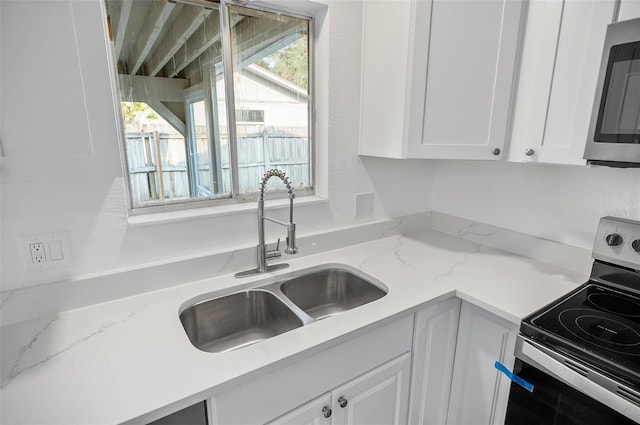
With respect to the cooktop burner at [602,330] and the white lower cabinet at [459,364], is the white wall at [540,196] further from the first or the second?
the white lower cabinet at [459,364]

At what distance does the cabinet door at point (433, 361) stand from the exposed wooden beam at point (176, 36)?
1344mm

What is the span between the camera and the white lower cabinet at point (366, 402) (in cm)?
104

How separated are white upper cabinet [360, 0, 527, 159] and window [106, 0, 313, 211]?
391mm

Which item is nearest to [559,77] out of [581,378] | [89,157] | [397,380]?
[581,378]

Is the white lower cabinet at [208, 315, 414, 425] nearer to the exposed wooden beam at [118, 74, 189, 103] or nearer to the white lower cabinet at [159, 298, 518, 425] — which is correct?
the white lower cabinet at [159, 298, 518, 425]

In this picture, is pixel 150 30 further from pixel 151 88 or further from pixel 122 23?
pixel 151 88

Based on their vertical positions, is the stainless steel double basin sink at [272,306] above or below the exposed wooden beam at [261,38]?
below

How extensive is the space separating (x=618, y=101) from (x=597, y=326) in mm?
707

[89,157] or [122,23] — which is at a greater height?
[122,23]

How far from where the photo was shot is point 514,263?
5.14ft

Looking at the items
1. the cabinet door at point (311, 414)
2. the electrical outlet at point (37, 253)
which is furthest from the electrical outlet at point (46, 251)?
the cabinet door at point (311, 414)

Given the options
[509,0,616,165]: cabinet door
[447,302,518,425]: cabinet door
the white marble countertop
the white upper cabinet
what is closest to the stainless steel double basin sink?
the white marble countertop

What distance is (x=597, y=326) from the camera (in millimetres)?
1084

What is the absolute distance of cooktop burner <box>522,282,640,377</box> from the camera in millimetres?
944
